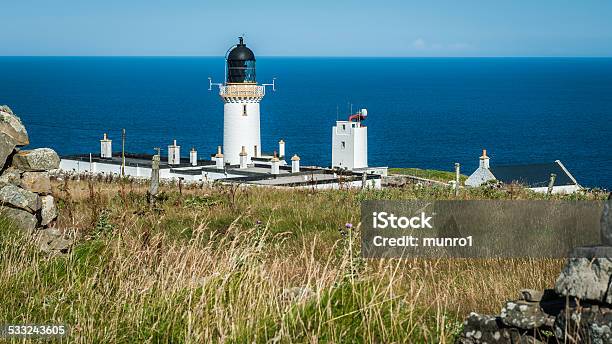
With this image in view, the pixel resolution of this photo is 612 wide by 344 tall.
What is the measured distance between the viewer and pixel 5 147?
11117 mm

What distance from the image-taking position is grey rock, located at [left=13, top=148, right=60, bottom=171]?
36.4 feet

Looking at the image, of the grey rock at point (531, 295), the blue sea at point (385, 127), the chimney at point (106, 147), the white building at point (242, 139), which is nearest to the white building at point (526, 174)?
the white building at point (242, 139)

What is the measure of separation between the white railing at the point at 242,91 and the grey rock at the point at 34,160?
5036cm

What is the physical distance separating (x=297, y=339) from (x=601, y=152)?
102 m

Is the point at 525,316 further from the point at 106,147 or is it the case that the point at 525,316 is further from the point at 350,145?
the point at 350,145

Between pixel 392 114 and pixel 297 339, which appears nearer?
pixel 297 339

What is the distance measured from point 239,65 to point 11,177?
173ft

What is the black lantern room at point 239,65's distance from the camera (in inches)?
2470

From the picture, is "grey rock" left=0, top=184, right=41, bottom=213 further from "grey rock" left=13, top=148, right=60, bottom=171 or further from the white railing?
the white railing

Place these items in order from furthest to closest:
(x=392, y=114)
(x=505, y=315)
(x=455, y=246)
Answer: (x=392, y=114)
(x=455, y=246)
(x=505, y=315)

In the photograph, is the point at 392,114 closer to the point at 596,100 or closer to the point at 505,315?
the point at 596,100

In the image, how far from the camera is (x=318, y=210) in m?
A: 14.9

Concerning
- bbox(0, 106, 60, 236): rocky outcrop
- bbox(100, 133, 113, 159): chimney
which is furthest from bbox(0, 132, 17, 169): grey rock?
bbox(100, 133, 113, 159): chimney

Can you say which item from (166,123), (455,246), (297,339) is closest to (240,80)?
(455,246)
